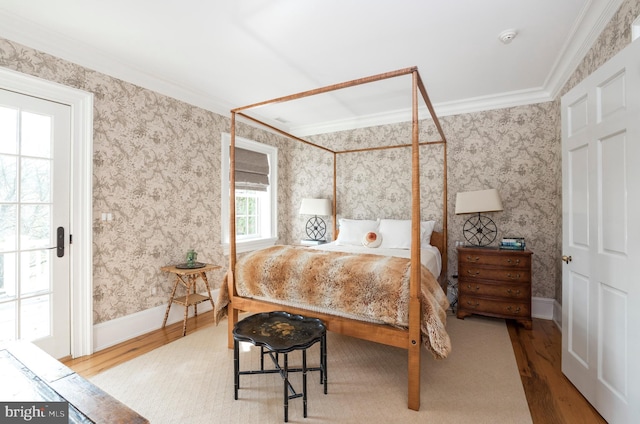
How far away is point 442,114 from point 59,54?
403 centimetres

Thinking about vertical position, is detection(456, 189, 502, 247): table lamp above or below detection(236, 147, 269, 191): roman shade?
below

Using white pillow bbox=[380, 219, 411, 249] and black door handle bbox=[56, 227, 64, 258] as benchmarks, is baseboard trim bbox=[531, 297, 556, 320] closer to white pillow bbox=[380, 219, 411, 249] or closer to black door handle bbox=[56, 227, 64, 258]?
white pillow bbox=[380, 219, 411, 249]

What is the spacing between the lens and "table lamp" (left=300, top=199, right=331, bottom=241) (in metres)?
4.57

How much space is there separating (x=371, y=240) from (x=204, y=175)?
2.18 m

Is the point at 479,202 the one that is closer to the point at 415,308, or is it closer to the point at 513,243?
the point at 513,243

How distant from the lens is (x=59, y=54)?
2.46 meters

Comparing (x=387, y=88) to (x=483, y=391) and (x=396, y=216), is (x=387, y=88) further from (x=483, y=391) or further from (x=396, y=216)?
(x=483, y=391)

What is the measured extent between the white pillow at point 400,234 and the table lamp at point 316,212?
103 centimetres

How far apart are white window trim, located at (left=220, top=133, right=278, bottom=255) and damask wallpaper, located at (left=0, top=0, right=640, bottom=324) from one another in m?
0.09

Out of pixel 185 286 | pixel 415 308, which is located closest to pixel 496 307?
pixel 415 308

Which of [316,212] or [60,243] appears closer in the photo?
[60,243]

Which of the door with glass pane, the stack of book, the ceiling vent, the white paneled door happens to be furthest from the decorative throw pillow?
the door with glass pane

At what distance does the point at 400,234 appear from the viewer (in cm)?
370

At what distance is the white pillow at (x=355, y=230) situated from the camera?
12.9ft
